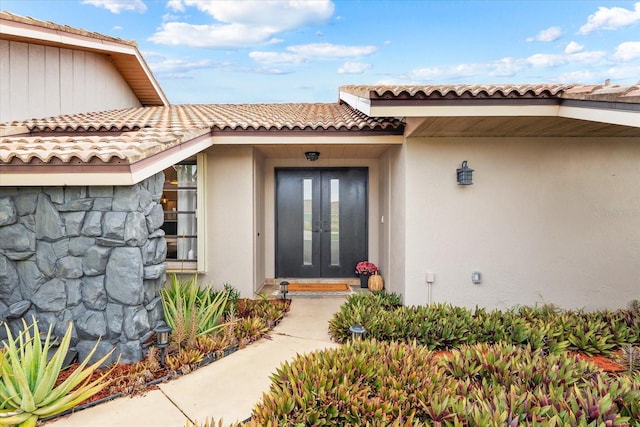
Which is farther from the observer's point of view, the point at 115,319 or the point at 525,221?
the point at 525,221

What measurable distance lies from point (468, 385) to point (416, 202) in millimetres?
3447

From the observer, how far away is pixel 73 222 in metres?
4.33

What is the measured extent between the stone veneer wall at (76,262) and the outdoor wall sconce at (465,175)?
504 centimetres

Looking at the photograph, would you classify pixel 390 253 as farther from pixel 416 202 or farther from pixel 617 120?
pixel 617 120

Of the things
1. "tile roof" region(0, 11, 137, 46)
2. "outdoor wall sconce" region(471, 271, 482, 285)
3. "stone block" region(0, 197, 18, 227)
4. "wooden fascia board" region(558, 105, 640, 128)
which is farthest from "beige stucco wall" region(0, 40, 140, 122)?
"wooden fascia board" region(558, 105, 640, 128)

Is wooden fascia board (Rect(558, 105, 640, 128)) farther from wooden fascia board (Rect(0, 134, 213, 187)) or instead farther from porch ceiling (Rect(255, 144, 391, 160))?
wooden fascia board (Rect(0, 134, 213, 187))

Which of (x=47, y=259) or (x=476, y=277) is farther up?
(x=47, y=259)

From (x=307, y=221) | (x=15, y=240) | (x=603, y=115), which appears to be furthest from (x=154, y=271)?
(x=603, y=115)

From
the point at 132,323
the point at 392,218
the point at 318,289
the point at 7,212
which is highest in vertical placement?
the point at 7,212

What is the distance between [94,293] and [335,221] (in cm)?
580

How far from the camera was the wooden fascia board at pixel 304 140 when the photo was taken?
6340 millimetres

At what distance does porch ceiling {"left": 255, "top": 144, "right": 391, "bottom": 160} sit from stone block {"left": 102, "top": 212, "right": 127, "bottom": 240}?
131 inches

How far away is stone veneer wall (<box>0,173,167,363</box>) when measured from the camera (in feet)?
14.2

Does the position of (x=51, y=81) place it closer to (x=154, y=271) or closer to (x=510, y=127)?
(x=154, y=271)
